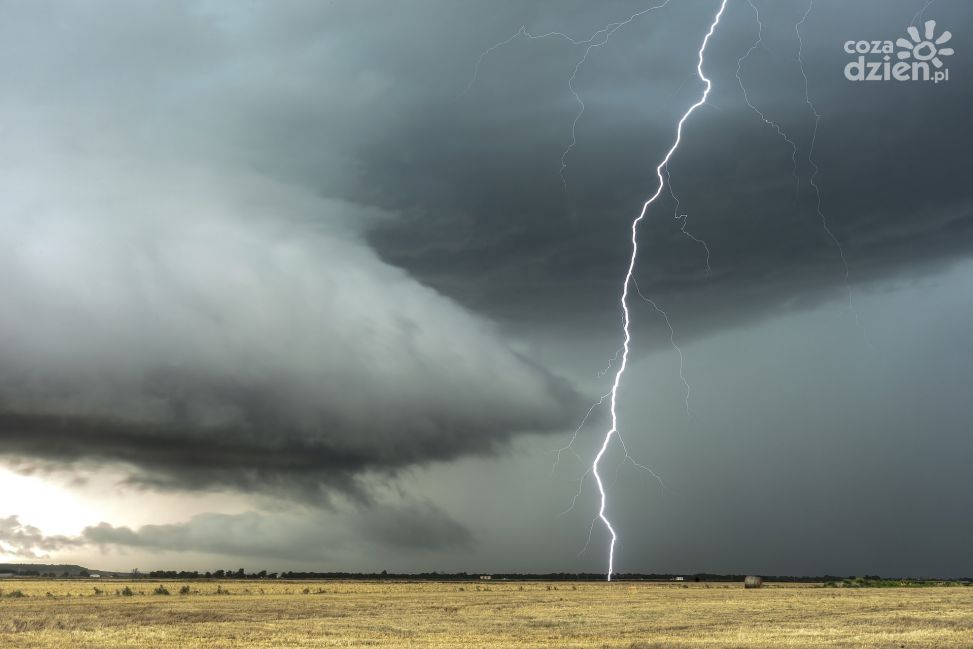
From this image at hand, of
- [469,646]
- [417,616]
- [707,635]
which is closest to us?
[469,646]

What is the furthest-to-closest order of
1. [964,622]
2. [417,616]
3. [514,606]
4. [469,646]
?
[514,606]
[417,616]
[964,622]
[469,646]

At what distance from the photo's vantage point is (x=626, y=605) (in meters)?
50.1

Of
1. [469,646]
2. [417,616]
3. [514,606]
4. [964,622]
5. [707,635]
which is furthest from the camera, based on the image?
[514,606]

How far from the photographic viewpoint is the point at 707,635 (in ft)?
100

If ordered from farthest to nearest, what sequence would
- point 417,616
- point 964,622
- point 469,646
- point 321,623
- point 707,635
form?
point 417,616 < point 321,623 < point 964,622 < point 707,635 < point 469,646

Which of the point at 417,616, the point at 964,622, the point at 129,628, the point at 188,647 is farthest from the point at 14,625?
the point at 964,622

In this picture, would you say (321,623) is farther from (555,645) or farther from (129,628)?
(555,645)

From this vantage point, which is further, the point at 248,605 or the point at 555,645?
the point at 248,605

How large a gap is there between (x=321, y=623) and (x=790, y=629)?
1933cm

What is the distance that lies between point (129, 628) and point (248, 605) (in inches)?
670

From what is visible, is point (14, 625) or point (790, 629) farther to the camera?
point (14, 625)

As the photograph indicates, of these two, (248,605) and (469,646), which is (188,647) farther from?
(248,605)

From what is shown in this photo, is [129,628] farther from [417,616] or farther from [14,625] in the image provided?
[417,616]

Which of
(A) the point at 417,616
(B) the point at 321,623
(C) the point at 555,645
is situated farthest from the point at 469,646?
(A) the point at 417,616
